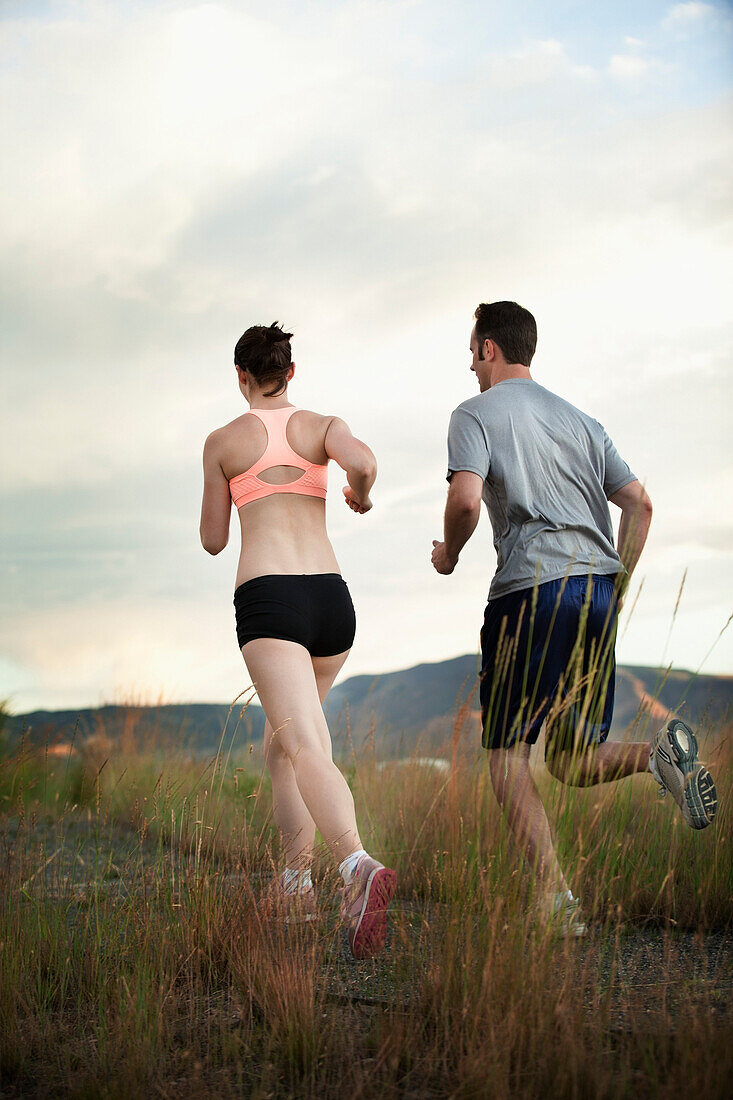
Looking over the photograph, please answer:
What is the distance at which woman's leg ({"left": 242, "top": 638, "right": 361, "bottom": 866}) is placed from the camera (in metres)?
3.02

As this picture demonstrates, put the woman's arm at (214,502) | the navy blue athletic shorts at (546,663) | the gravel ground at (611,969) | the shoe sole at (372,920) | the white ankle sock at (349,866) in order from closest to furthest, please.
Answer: the gravel ground at (611,969) < the shoe sole at (372,920) < the white ankle sock at (349,866) < the navy blue athletic shorts at (546,663) < the woman's arm at (214,502)

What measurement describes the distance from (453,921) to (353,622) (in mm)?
1225

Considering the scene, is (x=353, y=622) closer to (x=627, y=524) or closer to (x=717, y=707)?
(x=627, y=524)

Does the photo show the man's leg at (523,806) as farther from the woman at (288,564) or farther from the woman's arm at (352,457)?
the woman's arm at (352,457)

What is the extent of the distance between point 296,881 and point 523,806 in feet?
2.61

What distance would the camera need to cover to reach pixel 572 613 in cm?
311

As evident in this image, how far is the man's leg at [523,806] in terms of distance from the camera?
293cm

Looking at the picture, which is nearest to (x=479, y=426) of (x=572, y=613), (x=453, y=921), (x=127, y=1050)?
(x=572, y=613)

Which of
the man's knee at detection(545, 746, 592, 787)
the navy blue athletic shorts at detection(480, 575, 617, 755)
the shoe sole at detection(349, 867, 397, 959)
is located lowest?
the shoe sole at detection(349, 867, 397, 959)

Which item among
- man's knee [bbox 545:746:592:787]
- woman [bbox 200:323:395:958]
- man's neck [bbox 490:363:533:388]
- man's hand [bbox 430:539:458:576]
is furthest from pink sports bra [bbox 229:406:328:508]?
man's knee [bbox 545:746:592:787]

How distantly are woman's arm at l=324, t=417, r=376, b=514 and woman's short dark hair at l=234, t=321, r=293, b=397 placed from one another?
274mm

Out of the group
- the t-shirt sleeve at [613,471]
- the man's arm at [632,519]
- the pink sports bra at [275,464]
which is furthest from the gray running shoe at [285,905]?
the t-shirt sleeve at [613,471]

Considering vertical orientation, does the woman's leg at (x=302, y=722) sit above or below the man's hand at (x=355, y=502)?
below

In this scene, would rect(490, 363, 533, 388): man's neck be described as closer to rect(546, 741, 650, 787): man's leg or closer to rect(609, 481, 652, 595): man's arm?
rect(609, 481, 652, 595): man's arm
